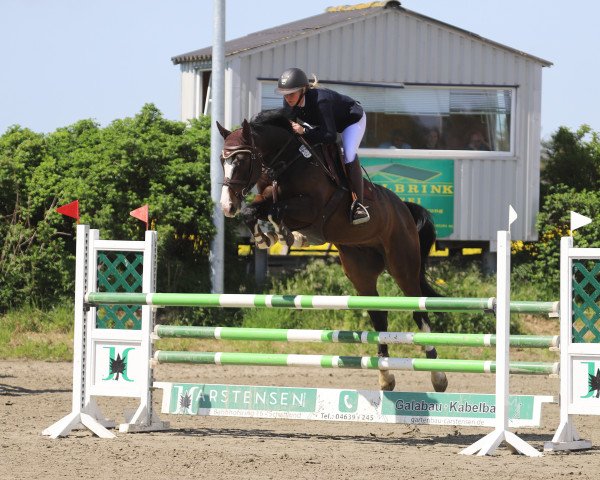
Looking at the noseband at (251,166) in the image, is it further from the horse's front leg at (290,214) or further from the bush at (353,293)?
the bush at (353,293)

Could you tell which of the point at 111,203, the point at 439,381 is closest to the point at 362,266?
the point at 439,381

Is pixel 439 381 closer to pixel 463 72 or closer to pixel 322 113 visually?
pixel 322 113

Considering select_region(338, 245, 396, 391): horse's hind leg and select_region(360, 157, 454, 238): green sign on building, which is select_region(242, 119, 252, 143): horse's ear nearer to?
select_region(338, 245, 396, 391): horse's hind leg

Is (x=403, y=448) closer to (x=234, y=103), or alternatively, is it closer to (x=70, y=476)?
(x=70, y=476)

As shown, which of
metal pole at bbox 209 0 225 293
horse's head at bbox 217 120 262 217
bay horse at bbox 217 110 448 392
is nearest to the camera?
horse's head at bbox 217 120 262 217

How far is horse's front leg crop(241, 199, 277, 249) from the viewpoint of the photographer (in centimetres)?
637

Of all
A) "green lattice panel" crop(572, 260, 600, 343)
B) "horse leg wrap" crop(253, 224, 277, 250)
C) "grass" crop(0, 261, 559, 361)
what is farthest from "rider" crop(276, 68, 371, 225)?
"grass" crop(0, 261, 559, 361)

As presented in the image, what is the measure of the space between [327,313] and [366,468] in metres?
6.95

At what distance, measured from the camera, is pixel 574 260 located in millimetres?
6141

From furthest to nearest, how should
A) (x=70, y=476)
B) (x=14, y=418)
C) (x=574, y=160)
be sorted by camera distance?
(x=574, y=160) → (x=14, y=418) → (x=70, y=476)

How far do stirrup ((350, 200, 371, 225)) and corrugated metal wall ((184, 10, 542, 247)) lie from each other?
268 inches

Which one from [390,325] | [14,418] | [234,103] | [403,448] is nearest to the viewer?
[403,448]

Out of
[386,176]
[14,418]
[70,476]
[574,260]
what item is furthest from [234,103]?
[70,476]

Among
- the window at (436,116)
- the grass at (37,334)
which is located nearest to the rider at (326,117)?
the grass at (37,334)
